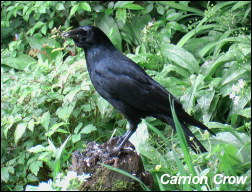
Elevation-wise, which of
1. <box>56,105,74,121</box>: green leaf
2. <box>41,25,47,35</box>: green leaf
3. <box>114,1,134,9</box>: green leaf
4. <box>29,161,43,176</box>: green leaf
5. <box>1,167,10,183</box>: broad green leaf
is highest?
<box>114,1,134,9</box>: green leaf

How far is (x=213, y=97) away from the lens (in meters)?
5.33

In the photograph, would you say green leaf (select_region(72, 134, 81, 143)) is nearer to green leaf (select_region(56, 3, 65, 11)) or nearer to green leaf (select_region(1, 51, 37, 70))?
green leaf (select_region(1, 51, 37, 70))

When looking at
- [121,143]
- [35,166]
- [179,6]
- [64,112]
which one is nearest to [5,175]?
[35,166]

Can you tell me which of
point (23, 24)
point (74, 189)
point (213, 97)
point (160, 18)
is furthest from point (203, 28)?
point (74, 189)

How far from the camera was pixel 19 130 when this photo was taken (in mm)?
5184

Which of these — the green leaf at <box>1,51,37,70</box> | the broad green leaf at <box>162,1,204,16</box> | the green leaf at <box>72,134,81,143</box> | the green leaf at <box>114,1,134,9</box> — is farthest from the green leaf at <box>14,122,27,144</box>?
the broad green leaf at <box>162,1,204,16</box>

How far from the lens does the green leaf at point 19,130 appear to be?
516cm

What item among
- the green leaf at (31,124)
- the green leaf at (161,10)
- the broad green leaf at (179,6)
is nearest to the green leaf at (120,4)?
the green leaf at (161,10)

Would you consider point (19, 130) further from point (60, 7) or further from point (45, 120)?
point (60, 7)

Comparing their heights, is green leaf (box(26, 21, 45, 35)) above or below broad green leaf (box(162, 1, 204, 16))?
below

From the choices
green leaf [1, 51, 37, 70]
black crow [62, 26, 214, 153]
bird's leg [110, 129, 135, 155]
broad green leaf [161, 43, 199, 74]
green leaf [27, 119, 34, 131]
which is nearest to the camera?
bird's leg [110, 129, 135, 155]

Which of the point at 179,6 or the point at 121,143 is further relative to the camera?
the point at 179,6

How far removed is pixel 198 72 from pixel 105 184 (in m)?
2.06

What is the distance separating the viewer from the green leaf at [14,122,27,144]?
203 inches
